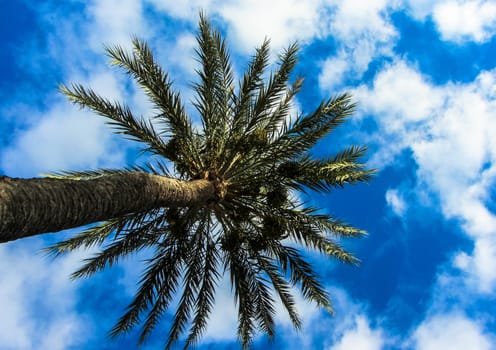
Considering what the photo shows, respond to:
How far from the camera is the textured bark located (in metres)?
4.41

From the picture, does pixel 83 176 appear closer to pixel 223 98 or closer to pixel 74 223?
pixel 223 98

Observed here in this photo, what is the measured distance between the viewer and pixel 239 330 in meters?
10.8

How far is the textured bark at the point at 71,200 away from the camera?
174 inches

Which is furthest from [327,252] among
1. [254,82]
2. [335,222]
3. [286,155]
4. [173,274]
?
[254,82]

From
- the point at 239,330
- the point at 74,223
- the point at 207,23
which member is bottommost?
the point at 74,223

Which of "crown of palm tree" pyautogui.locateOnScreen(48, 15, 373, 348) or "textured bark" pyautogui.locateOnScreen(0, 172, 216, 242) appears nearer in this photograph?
"textured bark" pyautogui.locateOnScreen(0, 172, 216, 242)

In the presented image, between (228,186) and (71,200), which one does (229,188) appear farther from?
(71,200)

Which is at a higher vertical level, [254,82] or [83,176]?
[254,82]

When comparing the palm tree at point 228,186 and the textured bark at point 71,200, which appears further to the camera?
the palm tree at point 228,186

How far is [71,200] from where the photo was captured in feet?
17.2

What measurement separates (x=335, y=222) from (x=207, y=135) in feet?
11.4

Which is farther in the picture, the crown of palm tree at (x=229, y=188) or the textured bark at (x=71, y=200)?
the crown of palm tree at (x=229, y=188)


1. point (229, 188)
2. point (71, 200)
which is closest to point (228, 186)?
point (229, 188)

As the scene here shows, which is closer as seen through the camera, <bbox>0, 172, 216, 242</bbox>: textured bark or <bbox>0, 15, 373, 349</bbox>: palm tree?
<bbox>0, 172, 216, 242</bbox>: textured bark
